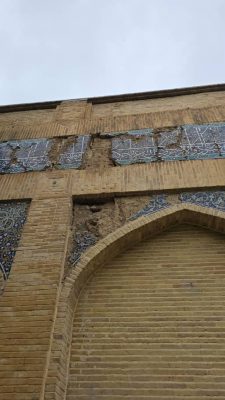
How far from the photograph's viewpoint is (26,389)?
2.38 m

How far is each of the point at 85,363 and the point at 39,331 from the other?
1.38 ft

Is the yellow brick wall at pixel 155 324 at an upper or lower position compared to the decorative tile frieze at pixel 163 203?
lower

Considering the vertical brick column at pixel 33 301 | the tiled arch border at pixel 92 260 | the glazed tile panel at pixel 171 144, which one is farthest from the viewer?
Answer: the glazed tile panel at pixel 171 144

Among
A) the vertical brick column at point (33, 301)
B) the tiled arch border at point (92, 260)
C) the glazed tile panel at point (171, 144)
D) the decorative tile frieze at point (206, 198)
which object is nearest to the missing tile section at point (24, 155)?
the vertical brick column at point (33, 301)

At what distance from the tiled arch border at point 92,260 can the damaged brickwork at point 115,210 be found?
8 centimetres

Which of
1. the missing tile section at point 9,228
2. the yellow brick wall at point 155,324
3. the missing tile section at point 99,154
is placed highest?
the missing tile section at point 99,154

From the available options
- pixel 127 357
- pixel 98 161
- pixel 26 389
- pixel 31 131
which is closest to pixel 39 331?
pixel 26 389

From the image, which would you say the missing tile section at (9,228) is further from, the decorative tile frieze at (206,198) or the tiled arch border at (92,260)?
the decorative tile frieze at (206,198)

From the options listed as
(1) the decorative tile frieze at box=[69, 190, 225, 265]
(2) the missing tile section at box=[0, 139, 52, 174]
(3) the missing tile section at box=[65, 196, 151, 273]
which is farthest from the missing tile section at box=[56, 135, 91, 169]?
(1) the decorative tile frieze at box=[69, 190, 225, 265]

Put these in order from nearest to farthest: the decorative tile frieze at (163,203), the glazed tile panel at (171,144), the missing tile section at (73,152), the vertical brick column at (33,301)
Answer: the vertical brick column at (33,301)
the decorative tile frieze at (163,203)
the glazed tile panel at (171,144)
the missing tile section at (73,152)

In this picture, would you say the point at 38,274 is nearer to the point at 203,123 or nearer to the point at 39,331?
the point at 39,331

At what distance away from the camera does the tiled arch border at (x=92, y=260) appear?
255cm

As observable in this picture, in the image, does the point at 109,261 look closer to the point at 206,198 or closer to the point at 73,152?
the point at 206,198

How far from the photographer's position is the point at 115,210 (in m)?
3.67
